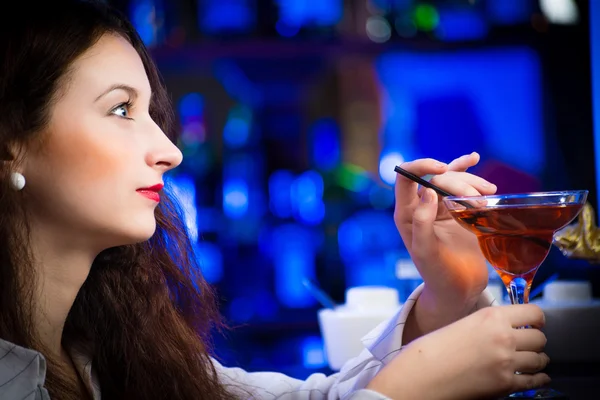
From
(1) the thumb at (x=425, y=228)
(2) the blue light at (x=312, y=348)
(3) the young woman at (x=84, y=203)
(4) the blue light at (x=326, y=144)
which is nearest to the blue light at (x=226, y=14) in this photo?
(4) the blue light at (x=326, y=144)

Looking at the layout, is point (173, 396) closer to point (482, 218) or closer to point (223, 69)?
point (482, 218)

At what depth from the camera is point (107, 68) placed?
1.25 m

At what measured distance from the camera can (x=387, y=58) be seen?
11.4 ft

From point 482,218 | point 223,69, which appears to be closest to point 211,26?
point 223,69

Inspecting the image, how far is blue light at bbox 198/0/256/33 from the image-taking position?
11.3ft

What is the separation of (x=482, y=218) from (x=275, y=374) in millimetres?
678

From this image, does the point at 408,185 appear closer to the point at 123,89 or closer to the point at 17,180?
the point at 123,89

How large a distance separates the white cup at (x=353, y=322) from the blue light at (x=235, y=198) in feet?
5.84

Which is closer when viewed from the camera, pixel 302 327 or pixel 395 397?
pixel 395 397

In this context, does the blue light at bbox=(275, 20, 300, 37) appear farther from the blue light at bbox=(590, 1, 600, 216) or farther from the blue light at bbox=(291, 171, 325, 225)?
the blue light at bbox=(590, 1, 600, 216)

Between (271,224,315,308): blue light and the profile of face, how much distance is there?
215 centimetres

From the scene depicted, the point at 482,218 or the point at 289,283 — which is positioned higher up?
the point at 482,218

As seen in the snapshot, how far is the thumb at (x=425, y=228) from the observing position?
43.7 inches

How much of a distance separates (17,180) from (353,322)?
2.49 ft
